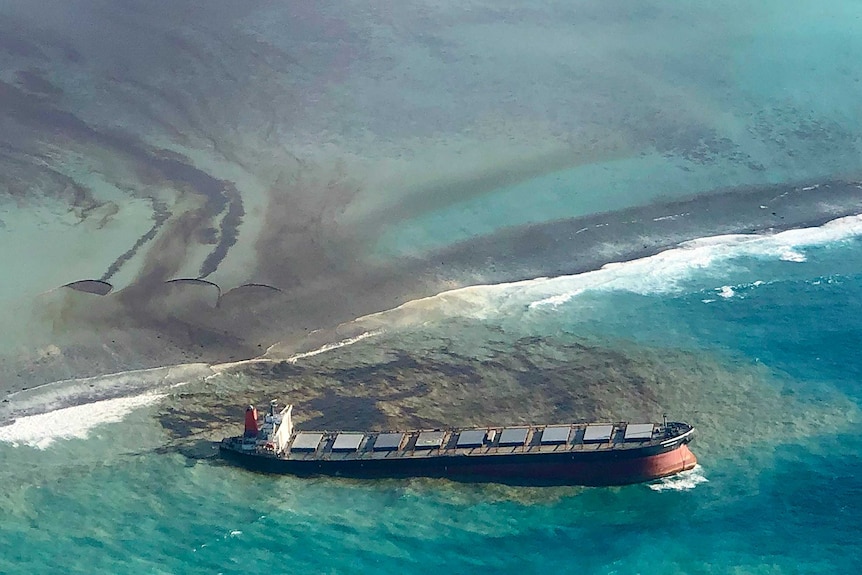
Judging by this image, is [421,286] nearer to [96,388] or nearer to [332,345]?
[332,345]

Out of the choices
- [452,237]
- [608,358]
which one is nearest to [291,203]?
[452,237]

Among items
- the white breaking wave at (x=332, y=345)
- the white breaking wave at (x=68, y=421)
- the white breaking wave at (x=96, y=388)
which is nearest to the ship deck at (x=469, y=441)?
the white breaking wave at (x=68, y=421)

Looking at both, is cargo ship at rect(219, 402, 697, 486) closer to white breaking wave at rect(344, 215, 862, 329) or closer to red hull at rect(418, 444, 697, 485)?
red hull at rect(418, 444, 697, 485)

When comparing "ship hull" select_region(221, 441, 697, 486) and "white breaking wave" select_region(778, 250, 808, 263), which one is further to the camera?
"white breaking wave" select_region(778, 250, 808, 263)

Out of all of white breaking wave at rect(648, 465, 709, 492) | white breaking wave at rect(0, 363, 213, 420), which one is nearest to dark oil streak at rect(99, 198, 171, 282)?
white breaking wave at rect(0, 363, 213, 420)

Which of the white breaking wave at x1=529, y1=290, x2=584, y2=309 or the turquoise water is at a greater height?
the white breaking wave at x1=529, y1=290, x2=584, y2=309
